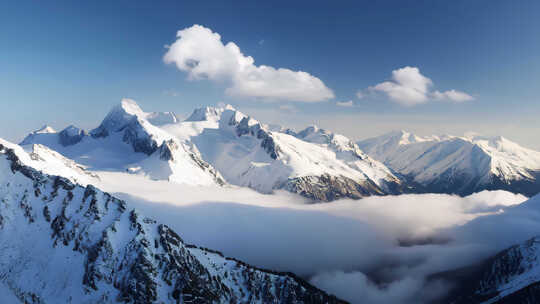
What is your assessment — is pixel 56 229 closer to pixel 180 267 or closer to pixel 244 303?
pixel 180 267

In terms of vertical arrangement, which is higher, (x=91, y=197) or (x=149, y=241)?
(x=91, y=197)

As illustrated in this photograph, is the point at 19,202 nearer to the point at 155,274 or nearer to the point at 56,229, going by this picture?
the point at 56,229

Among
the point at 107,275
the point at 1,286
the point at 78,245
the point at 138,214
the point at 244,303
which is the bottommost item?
the point at 244,303

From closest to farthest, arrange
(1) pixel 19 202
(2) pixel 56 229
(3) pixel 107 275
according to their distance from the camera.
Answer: (3) pixel 107 275 → (2) pixel 56 229 → (1) pixel 19 202

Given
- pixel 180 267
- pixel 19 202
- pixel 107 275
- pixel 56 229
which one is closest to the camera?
pixel 107 275

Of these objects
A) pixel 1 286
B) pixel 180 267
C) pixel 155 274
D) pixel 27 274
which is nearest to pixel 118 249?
pixel 155 274

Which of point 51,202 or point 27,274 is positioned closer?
point 27,274
